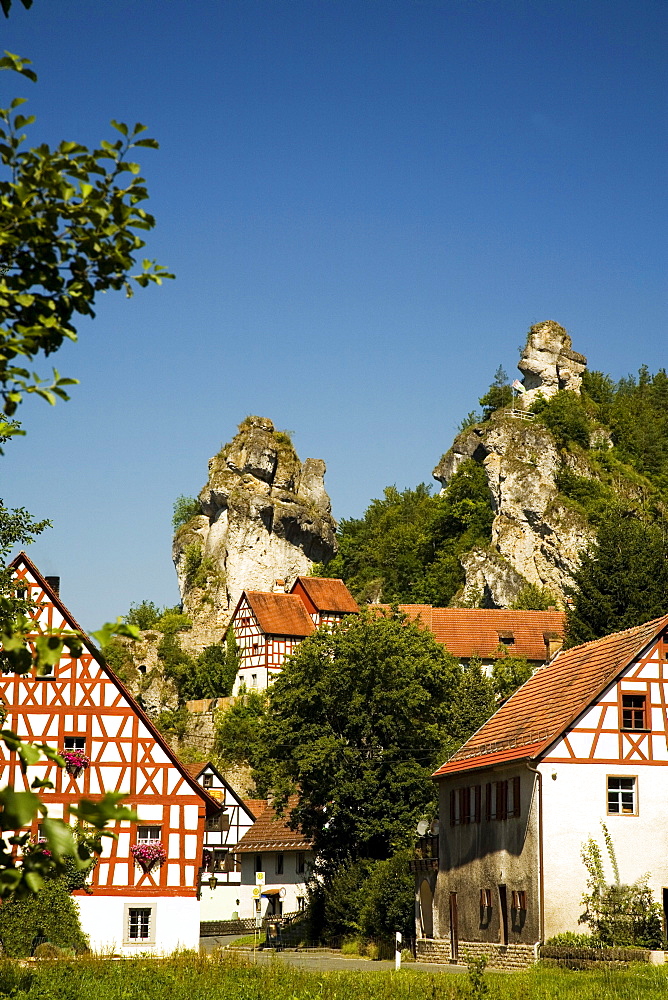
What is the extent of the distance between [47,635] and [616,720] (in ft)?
88.8

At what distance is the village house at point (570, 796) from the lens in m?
30.5

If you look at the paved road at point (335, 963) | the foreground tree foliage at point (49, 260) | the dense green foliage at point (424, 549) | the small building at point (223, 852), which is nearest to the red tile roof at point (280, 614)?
the dense green foliage at point (424, 549)

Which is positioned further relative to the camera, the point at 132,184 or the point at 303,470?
the point at 303,470

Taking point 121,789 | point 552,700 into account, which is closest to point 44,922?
point 121,789

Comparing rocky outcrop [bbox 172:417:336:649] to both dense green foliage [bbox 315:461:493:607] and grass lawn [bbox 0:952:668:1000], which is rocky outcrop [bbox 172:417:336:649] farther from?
grass lawn [bbox 0:952:668:1000]

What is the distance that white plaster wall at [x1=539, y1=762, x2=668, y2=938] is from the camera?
99.0 ft

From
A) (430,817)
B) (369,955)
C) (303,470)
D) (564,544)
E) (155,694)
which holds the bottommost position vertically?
(369,955)

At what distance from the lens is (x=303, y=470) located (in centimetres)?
11719

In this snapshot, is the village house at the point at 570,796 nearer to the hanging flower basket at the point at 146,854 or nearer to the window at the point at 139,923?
the window at the point at 139,923

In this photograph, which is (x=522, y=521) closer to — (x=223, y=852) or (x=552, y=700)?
(x=223, y=852)

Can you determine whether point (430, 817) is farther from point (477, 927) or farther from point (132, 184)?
point (132, 184)

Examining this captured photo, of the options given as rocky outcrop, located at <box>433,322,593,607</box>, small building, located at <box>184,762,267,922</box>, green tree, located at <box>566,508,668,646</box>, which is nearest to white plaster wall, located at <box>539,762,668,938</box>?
green tree, located at <box>566,508,668,646</box>

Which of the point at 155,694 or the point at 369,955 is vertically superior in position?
the point at 155,694

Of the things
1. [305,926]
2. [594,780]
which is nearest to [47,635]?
[594,780]
